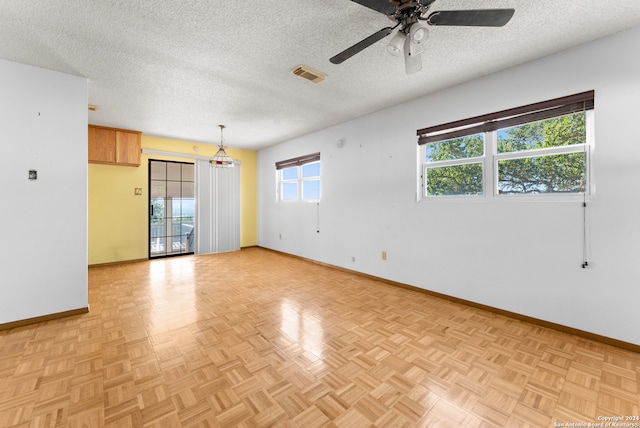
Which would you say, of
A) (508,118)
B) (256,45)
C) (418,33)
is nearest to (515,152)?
(508,118)

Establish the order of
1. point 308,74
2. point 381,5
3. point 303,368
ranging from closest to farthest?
point 381,5 < point 303,368 < point 308,74

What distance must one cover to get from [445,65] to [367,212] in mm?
2338

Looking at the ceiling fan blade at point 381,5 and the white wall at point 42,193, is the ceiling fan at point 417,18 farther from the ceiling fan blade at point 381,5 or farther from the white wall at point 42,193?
the white wall at point 42,193

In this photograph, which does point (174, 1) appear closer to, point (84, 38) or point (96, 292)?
point (84, 38)

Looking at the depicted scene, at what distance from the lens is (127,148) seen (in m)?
5.27

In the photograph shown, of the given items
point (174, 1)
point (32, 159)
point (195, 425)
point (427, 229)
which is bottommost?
point (195, 425)

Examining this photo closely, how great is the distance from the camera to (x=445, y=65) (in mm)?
2854

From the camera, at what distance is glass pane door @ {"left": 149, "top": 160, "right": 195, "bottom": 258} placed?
A: 21.0 ft

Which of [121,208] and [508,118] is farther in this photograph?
[121,208]

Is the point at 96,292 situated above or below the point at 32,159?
below

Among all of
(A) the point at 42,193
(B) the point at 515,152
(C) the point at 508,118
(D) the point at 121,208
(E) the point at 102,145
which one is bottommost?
(D) the point at 121,208

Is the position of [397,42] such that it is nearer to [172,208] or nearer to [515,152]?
[515,152]

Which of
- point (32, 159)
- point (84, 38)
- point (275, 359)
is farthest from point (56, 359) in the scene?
point (84, 38)

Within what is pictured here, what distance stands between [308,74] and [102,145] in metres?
4.49
